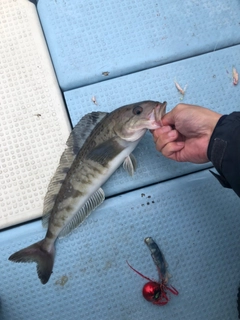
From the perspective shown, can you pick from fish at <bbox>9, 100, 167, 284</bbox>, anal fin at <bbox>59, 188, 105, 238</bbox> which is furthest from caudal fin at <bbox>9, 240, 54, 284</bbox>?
anal fin at <bbox>59, 188, 105, 238</bbox>

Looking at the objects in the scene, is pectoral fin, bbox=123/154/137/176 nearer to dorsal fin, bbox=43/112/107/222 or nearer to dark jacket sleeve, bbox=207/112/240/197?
dorsal fin, bbox=43/112/107/222

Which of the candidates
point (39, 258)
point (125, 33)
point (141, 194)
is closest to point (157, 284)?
point (141, 194)

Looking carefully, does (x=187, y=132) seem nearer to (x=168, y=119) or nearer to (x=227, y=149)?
(x=168, y=119)

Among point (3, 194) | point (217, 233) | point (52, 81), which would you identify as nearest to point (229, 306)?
point (217, 233)

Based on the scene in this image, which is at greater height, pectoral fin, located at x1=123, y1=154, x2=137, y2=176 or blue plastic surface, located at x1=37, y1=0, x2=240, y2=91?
blue plastic surface, located at x1=37, y1=0, x2=240, y2=91

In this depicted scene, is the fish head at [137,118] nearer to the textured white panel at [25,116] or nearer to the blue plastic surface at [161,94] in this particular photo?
the blue plastic surface at [161,94]

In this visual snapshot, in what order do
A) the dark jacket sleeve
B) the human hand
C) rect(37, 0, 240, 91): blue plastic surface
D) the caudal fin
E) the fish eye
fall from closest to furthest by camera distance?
the dark jacket sleeve → the human hand → the fish eye → the caudal fin → rect(37, 0, 240, 91): blue plastic surface

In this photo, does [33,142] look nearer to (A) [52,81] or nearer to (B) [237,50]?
(A) [52,81]

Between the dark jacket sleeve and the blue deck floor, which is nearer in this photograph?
the dark jacket sleeve
